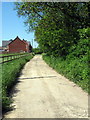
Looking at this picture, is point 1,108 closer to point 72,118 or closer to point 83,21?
point 72,118

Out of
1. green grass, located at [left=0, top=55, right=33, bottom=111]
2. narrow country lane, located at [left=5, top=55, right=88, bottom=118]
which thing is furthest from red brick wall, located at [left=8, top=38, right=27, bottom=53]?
narrow country lane, located at [left=5, top=55, right=88, bottom=118]

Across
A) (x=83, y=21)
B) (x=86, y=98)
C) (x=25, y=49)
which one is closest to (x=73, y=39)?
(x=83, y=21)

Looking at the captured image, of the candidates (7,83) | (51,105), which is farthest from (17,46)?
(51,105)

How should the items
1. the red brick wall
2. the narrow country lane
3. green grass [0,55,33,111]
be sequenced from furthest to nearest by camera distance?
the red brick wall → green grass [0,55,33,111] → the narrow country lane

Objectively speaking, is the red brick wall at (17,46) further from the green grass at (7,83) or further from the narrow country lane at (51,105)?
the narrow country lane at (51,105)

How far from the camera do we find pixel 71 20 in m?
14.0

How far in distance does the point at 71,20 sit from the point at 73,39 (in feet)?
5.27

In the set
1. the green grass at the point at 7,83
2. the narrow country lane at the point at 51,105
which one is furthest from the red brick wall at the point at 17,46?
the narrow country lane at the point at 51,105

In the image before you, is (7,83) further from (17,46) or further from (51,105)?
(17,46)

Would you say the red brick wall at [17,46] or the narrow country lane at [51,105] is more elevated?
the red brick wall at [17,46]

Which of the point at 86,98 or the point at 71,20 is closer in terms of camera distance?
the point at 86,98

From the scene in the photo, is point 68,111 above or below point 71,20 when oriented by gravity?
below

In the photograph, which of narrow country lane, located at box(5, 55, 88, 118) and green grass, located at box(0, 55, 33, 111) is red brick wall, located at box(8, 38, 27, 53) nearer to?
green grass, located at box(0, 55, 33, 111)

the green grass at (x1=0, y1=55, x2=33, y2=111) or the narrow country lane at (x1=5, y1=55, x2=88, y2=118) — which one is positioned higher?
the green grass at (x1=0, y1=55, x2=33, y2=111)
